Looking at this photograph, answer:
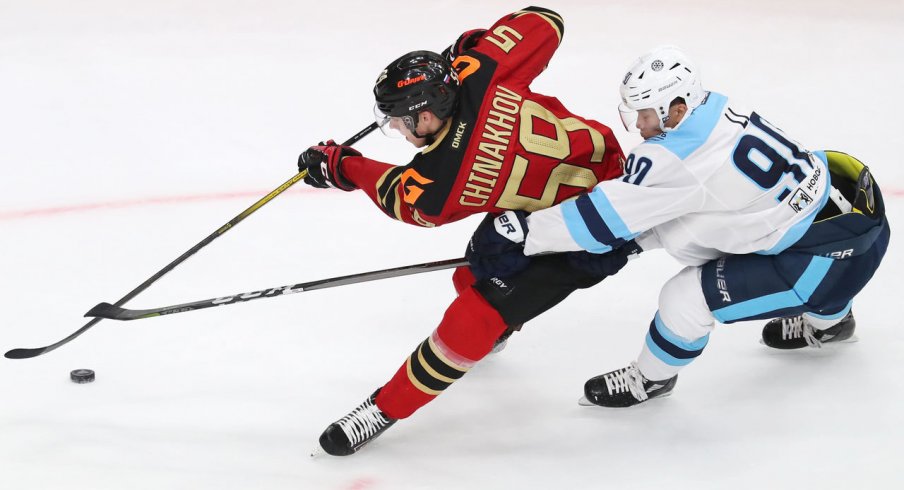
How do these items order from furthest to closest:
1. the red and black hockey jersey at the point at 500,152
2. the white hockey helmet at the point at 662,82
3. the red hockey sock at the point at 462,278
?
the red hockey sock at the point at 462,278 < the red and black hockey jersey at the point at 500,152 < the white hockey helmet at the point at 662,82

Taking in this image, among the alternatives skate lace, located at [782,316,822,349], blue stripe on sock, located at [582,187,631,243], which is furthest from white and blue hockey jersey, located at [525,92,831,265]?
skate lace, located at [782,316,822,349]

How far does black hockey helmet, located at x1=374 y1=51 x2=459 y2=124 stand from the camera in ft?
8.39

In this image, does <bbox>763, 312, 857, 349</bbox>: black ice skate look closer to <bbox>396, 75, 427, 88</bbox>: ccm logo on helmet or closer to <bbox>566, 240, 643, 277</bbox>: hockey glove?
<bbox>566, 240, 643, 277</bbox>: hockey glove

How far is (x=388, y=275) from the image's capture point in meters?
2.92

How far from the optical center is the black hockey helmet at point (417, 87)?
2.56 m

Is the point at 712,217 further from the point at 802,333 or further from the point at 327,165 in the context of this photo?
the point at 327,165

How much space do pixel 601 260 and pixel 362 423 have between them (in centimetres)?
74

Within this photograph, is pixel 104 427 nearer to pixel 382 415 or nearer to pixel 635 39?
pixel 382 415

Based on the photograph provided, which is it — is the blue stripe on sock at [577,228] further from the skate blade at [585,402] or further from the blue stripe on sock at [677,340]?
the skate blade at [585,402]

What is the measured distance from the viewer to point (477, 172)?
2.60 metres

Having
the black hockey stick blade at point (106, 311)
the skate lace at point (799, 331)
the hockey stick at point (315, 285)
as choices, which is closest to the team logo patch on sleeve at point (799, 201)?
the skate lace at point (799, 331)

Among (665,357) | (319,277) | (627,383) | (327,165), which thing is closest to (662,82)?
(665,357)

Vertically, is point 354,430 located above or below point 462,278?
below

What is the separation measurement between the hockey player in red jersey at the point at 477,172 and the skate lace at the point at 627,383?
0.30 meters
